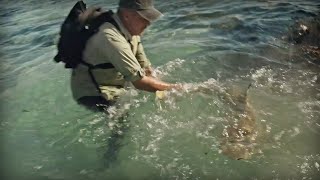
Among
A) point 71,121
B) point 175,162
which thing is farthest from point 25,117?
point 175,162

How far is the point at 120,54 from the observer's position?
450 cm

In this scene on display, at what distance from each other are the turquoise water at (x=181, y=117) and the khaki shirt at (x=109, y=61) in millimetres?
450

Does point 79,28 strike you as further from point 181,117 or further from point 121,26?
point 181,117

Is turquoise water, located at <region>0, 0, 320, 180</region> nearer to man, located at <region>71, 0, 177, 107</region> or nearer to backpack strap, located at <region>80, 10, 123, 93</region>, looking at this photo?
man, located at <region>71, 0, 177, 107</region>

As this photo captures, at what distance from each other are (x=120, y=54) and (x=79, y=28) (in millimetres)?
573

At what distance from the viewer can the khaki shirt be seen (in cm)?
451

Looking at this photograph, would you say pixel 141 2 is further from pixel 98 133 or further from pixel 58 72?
pixel 58 72

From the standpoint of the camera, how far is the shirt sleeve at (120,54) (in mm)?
4492

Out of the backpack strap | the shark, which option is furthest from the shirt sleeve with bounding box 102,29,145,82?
the shark

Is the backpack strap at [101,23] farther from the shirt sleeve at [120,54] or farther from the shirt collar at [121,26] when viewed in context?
the shirt sleeve at [120,54]

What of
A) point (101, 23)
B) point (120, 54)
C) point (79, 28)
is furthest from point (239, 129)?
point (79, 28)

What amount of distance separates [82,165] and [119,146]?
1.75ft

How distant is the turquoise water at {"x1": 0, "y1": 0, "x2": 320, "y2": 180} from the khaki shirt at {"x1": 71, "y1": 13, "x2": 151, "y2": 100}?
45cm

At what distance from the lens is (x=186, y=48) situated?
8.58m
